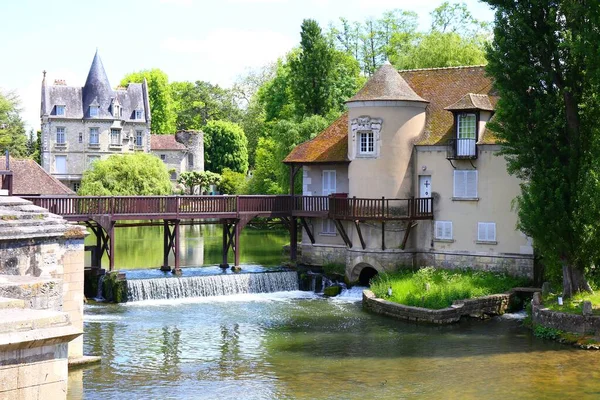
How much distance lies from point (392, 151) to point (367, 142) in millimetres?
1045

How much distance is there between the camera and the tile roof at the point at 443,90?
3340cm

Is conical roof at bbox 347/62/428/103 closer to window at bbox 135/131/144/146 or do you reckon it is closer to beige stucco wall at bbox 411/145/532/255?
beige stucco wall at bbox 411/145/532/255

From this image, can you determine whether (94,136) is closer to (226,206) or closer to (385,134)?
(226,206)

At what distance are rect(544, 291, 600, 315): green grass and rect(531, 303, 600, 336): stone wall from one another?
28 centimetres

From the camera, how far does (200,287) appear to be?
31.8 meters

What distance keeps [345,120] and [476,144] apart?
8.24 m

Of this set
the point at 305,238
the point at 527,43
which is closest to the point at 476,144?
the point at 527,43

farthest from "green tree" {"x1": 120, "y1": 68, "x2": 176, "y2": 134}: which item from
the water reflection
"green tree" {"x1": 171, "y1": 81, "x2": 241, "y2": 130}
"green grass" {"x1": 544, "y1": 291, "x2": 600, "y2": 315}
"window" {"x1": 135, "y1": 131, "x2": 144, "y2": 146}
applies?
"green grass" {"x1": 544, "y1": 291, "x2": 600, "y2": 315}

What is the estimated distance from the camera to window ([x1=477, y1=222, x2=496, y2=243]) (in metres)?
31.8

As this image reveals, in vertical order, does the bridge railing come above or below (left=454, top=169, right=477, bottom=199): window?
below

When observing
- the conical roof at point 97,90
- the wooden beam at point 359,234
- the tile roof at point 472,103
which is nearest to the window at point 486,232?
the tile roof at point 472,103

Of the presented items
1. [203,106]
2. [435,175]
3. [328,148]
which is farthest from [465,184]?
[203,106]

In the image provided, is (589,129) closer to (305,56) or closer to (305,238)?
(305,238)

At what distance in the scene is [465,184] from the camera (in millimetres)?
32375
